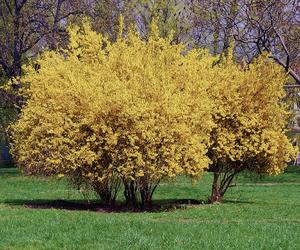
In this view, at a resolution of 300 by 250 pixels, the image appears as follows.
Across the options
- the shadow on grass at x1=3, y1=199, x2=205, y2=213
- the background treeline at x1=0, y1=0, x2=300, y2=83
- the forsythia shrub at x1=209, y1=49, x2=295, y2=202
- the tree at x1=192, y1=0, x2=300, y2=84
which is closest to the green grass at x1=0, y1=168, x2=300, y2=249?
the shadow on grass at x1=3, y1=199, x2=205, y2=213

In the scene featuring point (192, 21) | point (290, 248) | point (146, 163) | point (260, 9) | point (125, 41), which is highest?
point (192, 21)

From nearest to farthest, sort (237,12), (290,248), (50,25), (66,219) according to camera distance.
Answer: (290,248) < (66,219) < (237,12) < (50,25)

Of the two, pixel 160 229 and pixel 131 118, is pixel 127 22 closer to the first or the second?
pixel 131 118

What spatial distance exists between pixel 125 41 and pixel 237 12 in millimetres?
8029

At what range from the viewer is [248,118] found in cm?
1853

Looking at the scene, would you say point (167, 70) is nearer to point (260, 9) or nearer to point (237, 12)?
point (260, 9)

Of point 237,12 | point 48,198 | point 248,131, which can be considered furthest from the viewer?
point 237,12

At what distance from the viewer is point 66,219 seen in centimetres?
1262

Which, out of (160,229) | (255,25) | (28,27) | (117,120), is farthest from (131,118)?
(28,27)

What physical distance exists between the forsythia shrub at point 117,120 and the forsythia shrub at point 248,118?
4.04ft

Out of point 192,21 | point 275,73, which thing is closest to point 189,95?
point 275,73

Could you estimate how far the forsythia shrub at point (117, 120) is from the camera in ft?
51.7

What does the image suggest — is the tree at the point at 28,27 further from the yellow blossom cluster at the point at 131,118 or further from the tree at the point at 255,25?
the yellow blossom cluster at the point at 131,118

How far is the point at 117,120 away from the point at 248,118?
4.43 meters
